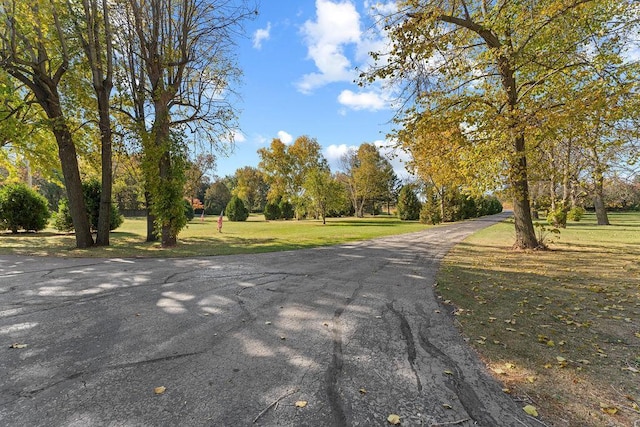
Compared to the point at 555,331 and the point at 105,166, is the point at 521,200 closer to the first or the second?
the point at 555,331

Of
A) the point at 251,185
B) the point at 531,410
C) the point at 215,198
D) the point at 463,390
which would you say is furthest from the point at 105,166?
the point at 251,185

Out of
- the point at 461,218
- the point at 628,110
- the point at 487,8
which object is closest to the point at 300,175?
the point at 461,218

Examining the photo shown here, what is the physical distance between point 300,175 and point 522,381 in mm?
41317

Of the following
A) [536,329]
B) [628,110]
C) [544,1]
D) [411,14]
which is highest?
[411,14]

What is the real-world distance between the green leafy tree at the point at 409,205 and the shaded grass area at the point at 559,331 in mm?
28946

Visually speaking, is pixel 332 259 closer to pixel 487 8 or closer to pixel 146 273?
pixel 146 273

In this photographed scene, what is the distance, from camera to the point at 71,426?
196 centimetres

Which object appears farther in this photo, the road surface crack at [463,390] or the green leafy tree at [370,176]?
the green leafy tree at [370,176]

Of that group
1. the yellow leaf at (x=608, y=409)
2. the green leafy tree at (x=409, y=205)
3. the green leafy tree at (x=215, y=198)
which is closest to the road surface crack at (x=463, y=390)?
the yellow leaf at (x=608, y=409)

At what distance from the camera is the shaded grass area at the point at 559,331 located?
7.80 ft

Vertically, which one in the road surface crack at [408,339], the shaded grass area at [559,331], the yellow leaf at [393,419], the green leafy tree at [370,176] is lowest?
the shaded grass area at [559,331]

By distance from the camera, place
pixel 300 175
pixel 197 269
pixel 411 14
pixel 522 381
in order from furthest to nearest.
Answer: pixel 300 175 < pixel 411 14 < pixel 197 269 < pixel 522 381

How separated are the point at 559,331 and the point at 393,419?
2.93m

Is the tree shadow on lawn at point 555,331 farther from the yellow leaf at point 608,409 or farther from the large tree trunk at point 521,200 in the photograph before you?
the large tree trunk at point 521,200
